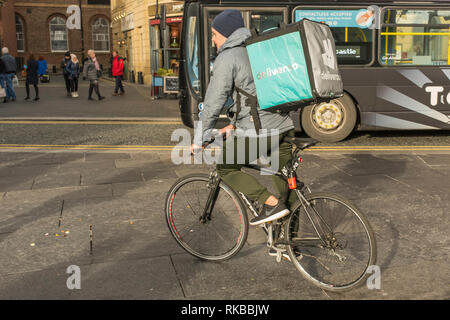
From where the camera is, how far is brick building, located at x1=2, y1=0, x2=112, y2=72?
49.7 meters

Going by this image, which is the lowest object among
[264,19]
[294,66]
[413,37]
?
[294,66]

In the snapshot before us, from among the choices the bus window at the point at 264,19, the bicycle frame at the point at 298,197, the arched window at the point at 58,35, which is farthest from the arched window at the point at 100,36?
the bicycle frame at the point at 298,197

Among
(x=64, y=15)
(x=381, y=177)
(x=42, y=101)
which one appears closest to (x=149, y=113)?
(x=42, y=101)

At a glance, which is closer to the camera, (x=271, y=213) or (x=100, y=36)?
(x=271, y=213)

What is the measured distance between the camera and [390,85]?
10062mm

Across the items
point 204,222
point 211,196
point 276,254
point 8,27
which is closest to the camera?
point 276,254

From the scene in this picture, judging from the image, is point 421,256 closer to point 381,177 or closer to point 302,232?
point 302,232

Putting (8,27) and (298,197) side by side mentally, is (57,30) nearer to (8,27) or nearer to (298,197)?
(8,27)

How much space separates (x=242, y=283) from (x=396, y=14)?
7716 millimetres

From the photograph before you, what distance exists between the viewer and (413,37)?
10.1 meters

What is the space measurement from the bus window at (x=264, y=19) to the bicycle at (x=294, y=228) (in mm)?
6340

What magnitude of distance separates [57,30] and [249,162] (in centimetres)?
5099

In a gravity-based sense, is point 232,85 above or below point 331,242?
above

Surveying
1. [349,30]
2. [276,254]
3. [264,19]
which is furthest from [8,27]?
[276,254]
